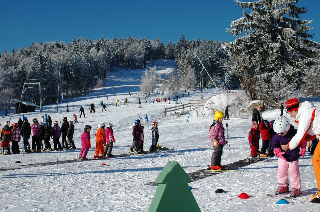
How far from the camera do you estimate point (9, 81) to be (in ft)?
238

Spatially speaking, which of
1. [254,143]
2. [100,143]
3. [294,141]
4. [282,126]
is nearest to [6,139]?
[100,143]

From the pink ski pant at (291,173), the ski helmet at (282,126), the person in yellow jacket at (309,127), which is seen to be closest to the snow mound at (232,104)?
the pink ski pant at (291,173)

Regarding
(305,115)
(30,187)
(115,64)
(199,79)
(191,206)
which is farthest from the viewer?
(115,64)

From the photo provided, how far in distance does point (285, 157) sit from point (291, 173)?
28 centimetres

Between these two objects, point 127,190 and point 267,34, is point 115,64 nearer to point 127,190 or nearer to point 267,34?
point 267,34

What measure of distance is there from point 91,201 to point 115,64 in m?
149

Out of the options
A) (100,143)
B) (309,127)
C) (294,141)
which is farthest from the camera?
(100,143)

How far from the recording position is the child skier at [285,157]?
501 centimetres

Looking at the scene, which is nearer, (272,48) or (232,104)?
(272,48)

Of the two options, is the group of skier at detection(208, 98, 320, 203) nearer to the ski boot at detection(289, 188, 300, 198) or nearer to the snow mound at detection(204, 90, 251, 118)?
the ski boot at detection(289, 188, 300, 198)

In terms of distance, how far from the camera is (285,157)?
510 centimetres

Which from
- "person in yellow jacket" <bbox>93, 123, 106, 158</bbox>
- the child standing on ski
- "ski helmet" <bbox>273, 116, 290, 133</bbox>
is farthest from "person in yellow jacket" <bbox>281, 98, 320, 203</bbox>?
"person in yellow jacket" <bbox>93, 123, 106, 158</bbox>

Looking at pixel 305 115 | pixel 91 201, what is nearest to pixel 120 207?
→ pixel 91 201

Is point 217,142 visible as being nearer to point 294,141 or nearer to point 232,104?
point 294,141
